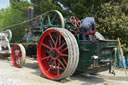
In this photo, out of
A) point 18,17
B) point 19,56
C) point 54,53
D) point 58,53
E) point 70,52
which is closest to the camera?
point 70,52

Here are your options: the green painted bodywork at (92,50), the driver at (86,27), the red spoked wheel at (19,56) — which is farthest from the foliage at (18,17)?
the green painted bodywork at (92,50)

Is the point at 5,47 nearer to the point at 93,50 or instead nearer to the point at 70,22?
the point at 70,22

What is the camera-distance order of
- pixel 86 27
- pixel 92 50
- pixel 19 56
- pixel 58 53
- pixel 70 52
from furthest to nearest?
pixel 19 56 → pixel 86 27 → pixel 58 53 → pixel 92 50 → pixel 70 52

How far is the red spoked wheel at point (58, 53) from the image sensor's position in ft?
13.3

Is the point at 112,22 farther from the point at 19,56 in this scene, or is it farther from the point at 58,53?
the point at 19,56

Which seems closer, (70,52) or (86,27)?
(70,52)

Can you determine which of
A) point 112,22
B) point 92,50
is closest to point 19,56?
point 92,50

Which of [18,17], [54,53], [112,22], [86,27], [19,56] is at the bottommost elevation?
[19,56]

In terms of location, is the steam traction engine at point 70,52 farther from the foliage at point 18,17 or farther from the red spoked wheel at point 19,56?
the foliage at point 18,17

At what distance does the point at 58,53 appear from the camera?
4.52m

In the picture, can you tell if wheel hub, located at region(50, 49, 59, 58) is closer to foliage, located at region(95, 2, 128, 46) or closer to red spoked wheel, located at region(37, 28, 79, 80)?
A: red spoked wheel, located at region(37, 28, 79, 80)

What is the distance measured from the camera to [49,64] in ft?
16.4

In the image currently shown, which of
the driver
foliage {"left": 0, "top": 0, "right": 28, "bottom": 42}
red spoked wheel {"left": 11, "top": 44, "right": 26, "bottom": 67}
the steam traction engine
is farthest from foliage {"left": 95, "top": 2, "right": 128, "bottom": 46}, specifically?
foliage {"left": 0, "top": 0, "right": 28, "bottom": 42}

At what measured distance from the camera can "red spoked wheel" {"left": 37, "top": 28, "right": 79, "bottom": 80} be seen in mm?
4066
